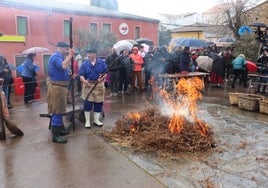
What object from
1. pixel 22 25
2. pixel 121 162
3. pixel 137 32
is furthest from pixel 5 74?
pixel 137 32

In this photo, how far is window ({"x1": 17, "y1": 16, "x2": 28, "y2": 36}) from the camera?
19.0 m

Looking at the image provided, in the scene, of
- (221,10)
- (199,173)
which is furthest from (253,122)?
(221,10)

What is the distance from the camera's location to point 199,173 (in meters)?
4.04

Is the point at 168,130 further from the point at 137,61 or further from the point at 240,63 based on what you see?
the point at 240,63

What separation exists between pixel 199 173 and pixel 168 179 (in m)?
0.50

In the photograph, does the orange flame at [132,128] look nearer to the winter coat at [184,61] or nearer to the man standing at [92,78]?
the man standing at [92,78]

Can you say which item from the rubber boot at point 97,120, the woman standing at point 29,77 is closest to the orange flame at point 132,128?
the rubber boot at point 97,120

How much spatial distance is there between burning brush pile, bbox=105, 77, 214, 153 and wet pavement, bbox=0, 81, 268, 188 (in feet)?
0.71

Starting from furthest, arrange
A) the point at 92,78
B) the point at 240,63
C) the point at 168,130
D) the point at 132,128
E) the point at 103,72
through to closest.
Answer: the point at 240,63
the point at 103,72
the point at 92,78
the point at 132,128
the point at 168,130

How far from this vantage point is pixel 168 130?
522 centimetres

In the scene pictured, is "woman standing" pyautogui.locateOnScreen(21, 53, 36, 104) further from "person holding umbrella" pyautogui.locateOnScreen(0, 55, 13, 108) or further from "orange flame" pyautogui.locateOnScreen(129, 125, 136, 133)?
"orange flame" pyautogui.locateOnScreen(129, 125, 136, 133)

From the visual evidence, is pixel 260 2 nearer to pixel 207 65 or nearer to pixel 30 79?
pixel 207 65

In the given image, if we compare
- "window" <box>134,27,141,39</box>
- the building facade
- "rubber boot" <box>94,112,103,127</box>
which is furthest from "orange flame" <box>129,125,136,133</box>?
"window" <box>134,27,141,39</box>

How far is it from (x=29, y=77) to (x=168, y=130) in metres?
6.04
